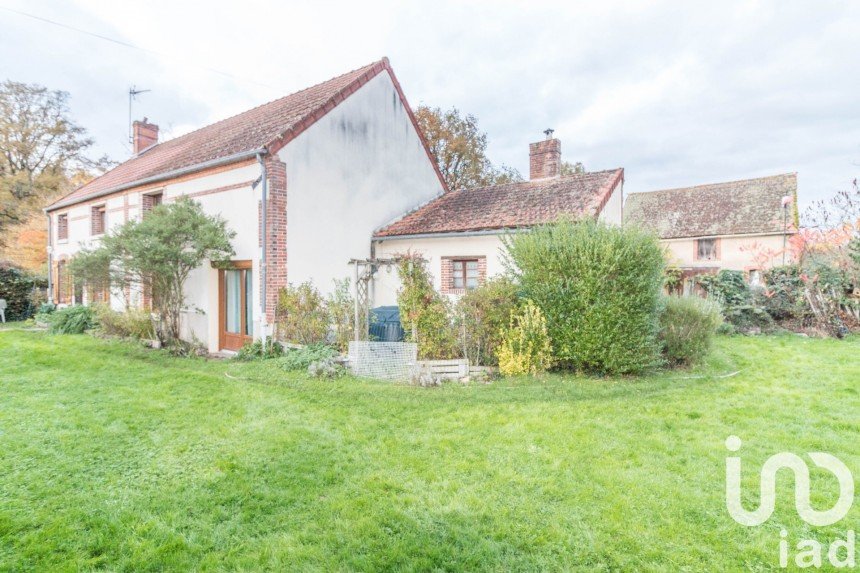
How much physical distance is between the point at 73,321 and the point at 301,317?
30.6ft

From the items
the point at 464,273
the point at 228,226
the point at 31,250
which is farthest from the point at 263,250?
the point at 31,250

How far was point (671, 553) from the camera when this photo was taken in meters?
2.76

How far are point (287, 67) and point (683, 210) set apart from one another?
23.5m

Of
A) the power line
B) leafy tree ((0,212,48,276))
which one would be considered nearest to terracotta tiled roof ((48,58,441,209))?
the power line

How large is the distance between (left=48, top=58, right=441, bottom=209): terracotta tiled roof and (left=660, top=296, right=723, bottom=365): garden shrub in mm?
8985

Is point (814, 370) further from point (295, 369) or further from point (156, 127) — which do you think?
point (156, 127)

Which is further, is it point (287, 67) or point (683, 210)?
point (683, 210)

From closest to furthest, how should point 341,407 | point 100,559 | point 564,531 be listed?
point 100,559 → point 564,531 → point 341,407

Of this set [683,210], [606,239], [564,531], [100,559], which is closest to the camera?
[100,559]

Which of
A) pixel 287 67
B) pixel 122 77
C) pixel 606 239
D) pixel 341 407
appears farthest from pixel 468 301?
pixel 122 77

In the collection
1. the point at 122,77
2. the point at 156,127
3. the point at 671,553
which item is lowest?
the point at 671,553

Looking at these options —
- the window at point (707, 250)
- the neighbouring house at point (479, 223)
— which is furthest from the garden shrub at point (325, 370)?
the window at point (707, 250)

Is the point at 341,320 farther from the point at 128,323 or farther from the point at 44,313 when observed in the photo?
the point at 44,313

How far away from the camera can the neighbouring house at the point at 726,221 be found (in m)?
22.5
